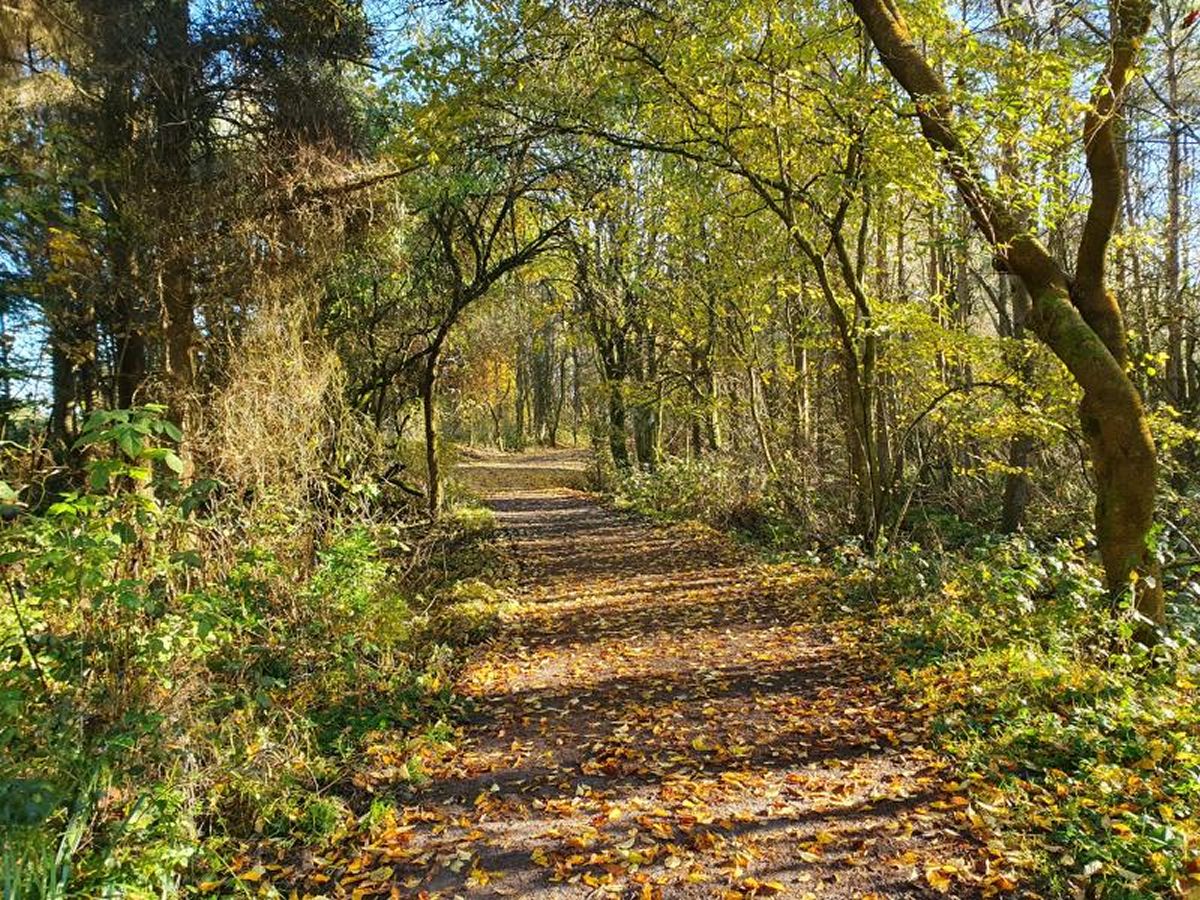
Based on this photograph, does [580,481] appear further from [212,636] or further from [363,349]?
[212,636]

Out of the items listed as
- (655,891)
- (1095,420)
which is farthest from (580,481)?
(655,891)

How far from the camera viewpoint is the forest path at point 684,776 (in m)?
3.26

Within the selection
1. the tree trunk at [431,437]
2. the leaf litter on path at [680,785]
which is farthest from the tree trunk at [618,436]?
the leaf litter on path at [680,785]

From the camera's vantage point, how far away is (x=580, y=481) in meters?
22.6

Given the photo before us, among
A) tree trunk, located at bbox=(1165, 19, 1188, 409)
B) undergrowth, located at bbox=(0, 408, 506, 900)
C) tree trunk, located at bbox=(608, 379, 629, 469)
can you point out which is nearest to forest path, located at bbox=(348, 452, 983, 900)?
undergrowth, located at bbox=(0, 408, 506, 900)

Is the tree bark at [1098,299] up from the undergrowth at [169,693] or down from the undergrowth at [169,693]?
up

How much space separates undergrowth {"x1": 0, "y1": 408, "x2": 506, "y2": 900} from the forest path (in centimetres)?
58

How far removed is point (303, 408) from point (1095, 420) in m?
6.66

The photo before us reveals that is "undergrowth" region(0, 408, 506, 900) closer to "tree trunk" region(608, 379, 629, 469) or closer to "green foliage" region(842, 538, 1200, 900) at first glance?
"green foliage" region(842, 538, 1200, 900)

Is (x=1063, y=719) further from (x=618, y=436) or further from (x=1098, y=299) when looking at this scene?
(x=618, y=436)

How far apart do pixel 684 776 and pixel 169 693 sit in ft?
9.59

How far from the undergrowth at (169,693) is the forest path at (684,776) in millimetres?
578

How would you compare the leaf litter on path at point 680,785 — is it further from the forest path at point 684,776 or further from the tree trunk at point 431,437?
the tree trunk at point 431,437

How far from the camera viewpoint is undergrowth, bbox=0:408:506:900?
2.98 metres
